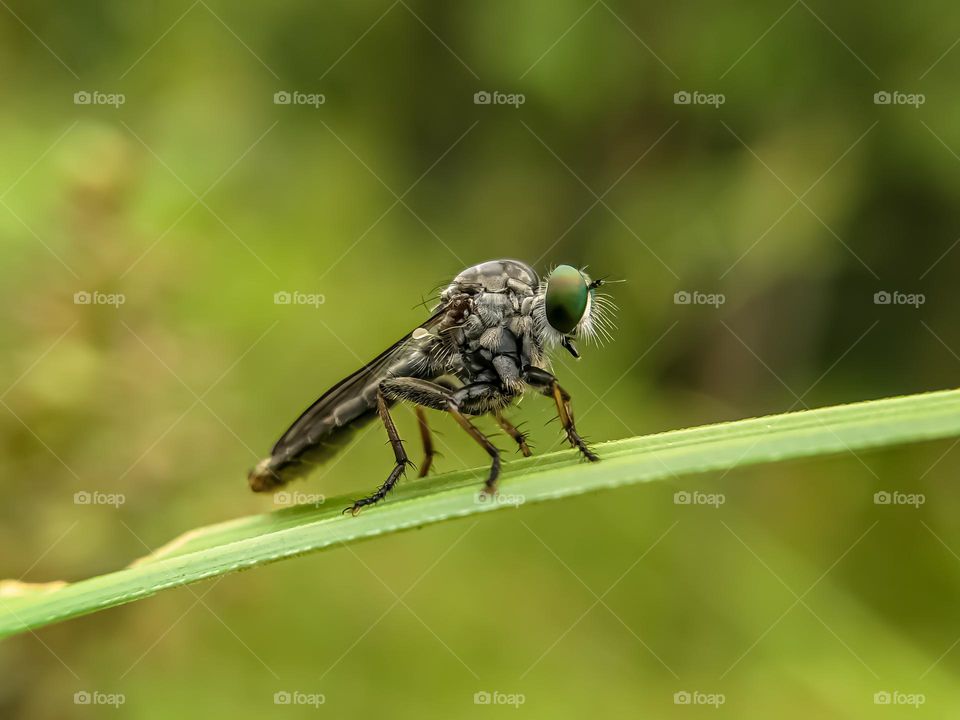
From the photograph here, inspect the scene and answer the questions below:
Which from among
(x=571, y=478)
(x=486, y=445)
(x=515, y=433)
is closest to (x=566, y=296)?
(x=515, y=433)

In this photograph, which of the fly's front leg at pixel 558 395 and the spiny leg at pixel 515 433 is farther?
the spiny leg at pixel 515 433

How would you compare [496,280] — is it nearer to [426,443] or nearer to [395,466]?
[426,443]

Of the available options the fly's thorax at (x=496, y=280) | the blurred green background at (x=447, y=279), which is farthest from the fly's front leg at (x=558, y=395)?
the blurred green background at (x=447, y=279)

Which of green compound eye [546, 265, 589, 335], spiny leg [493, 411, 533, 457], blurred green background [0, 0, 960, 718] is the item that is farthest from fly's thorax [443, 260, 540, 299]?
blurred green background [0, 0, 960, 718]

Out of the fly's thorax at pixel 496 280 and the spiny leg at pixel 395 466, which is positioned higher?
the fly's thorax at pixel 496 280

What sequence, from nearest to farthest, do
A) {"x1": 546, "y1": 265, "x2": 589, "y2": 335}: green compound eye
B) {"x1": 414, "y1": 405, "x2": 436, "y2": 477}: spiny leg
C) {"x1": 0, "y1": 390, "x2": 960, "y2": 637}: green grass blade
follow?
1. {"x1": 0, "y1": 390, "x2": 960, "y2": 637}: green grass blade
2. {"x1": 546, "y1": 265, "x2": 589, "y2": 335}: green compound eye
3. {"x1": 414, "y1": 405, "x2": 436, "y2": 477}: spiny leg

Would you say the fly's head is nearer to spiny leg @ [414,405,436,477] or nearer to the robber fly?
the robber fly

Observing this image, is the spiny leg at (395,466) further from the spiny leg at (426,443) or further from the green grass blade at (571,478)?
the spiny leg at (426,443)
